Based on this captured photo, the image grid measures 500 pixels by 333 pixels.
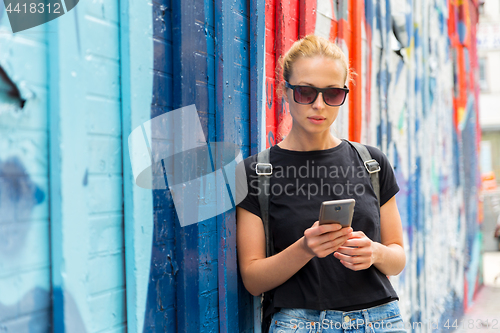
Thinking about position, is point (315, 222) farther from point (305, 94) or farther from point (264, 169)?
point (305, 94)

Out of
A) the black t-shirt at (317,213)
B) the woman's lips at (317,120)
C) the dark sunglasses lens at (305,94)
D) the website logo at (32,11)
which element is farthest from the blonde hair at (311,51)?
the website logo at (32,11)

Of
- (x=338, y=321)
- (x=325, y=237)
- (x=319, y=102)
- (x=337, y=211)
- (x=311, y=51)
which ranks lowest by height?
(x=338, y=321)

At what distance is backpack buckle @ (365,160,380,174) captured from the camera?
2037mm

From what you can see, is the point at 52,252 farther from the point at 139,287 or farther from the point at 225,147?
the point at 225,147

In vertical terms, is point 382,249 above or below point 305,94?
below

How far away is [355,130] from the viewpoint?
11.2 ft

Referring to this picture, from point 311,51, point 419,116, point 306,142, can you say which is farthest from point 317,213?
point 419,116

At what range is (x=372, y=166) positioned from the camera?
2045 millimetres

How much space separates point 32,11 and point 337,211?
1177 millimetres

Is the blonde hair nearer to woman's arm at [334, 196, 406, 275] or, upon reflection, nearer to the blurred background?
the blurred background

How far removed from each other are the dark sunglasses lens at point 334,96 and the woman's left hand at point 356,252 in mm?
590

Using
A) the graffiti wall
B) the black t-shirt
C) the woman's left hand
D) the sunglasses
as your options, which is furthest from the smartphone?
the graffiti wall

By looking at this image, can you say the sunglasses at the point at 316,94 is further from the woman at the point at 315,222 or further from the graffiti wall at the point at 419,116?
the graffiti wall at the point at 419,116

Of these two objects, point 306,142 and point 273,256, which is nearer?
point 273,256
